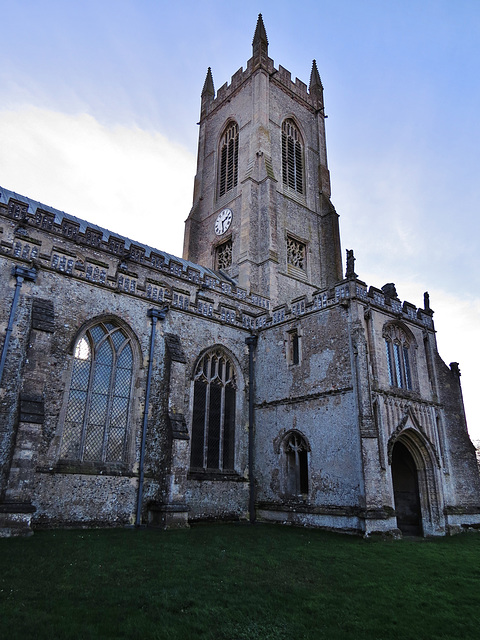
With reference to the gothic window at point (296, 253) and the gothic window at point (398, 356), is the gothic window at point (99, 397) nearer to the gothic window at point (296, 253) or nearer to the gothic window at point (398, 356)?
the gothic window at point (398, 356)

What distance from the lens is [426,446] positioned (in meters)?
15.9

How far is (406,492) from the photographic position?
655 inches

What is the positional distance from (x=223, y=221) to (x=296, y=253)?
4.91 m

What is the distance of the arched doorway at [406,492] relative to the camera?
1596 cm

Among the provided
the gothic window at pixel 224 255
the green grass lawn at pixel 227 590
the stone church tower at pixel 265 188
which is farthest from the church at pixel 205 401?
the gothic window at pixel 224 255

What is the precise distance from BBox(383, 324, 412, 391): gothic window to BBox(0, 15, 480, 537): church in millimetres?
86

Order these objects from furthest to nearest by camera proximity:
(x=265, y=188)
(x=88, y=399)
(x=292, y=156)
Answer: (x=292, y=156) → (x=265, y=188) → (x=88, y=399)

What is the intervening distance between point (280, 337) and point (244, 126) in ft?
57.6

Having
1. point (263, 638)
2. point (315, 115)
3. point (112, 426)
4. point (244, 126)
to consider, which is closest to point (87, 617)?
point (263, 638)

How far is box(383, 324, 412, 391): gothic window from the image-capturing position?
638 inches

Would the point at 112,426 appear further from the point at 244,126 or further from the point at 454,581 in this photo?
the point at 244,126

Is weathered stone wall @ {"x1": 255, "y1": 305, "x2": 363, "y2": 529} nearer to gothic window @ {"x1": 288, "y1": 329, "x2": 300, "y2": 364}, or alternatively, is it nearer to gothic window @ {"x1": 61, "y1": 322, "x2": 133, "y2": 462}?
gothic window @ {"x1": 288, "y1": 329, "x2": 300, "y2": 364}

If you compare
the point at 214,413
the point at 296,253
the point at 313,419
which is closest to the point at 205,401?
the point at 214,413

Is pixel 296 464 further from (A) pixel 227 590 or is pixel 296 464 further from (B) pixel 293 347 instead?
(A) pixel 227 590
